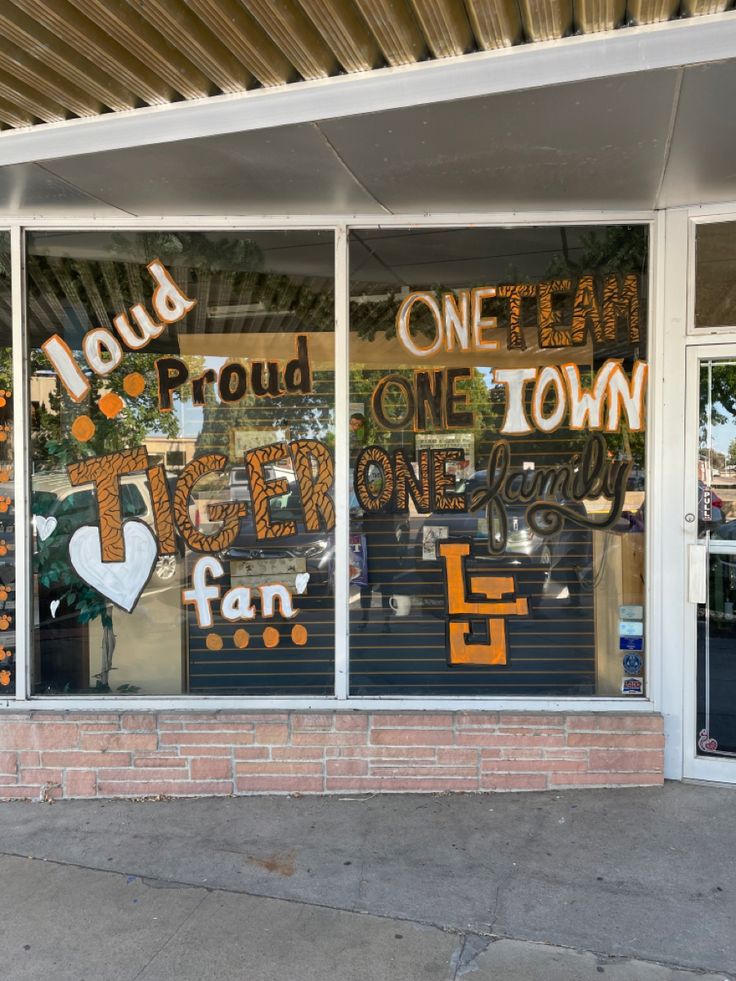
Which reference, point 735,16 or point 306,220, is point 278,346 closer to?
point 306,220

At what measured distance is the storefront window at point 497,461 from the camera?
4.22 meters

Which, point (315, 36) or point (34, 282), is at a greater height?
point (315, 36)

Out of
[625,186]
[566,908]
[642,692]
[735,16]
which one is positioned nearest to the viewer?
[735,16]

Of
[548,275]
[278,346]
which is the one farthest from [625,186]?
[278,346]

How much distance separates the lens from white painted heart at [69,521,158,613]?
4.35 meters

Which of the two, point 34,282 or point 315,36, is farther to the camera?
point 34,282

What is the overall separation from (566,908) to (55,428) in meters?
3.53

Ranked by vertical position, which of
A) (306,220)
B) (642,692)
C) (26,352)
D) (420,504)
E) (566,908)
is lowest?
(566,908)

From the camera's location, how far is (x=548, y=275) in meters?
4.25

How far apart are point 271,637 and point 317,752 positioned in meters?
0.67

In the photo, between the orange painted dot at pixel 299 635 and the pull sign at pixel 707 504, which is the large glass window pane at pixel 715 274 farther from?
the orange painted dot at pixel 299 635

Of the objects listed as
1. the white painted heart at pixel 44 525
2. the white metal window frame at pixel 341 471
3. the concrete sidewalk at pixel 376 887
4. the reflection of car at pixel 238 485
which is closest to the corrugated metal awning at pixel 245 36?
the white metal window frame at pixel 341 471

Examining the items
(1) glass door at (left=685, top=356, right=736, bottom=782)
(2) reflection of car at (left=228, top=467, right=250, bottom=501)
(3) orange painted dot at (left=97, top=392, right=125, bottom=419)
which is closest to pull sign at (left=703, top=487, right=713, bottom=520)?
(1) glass door at (left=685, top=356, right=736, bottom=782)

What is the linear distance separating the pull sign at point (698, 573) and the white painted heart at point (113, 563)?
296 cm
